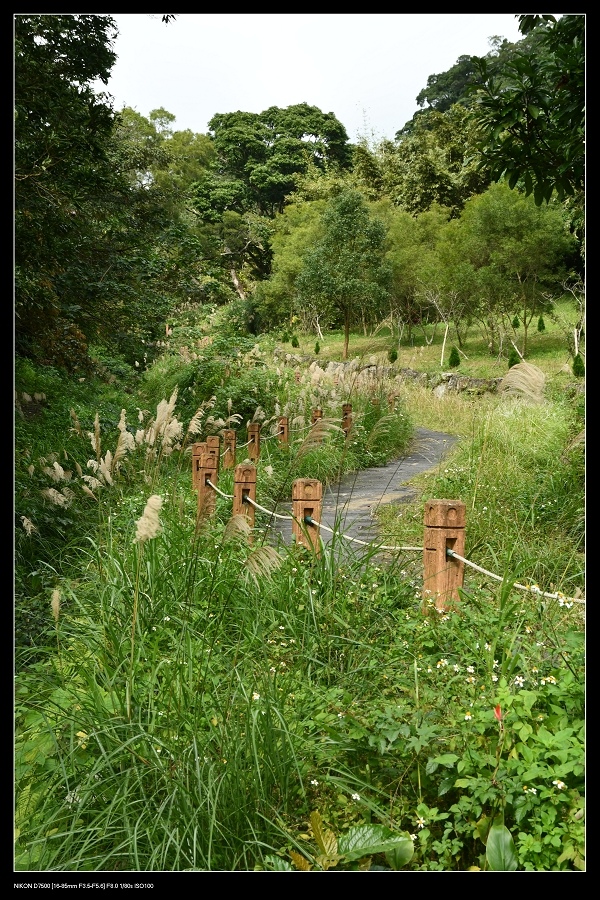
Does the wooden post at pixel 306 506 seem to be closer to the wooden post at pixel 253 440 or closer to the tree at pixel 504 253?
the wooden post at pixel 253 440

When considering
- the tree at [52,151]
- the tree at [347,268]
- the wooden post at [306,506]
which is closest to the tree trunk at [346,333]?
the tree at [347,268]

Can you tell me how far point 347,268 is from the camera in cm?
762

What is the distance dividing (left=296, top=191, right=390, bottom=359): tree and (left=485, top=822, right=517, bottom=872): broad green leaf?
5.42 meters

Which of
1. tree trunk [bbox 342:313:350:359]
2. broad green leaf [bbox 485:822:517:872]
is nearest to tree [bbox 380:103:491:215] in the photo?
tree trunk [bbox 342:313:350:359]

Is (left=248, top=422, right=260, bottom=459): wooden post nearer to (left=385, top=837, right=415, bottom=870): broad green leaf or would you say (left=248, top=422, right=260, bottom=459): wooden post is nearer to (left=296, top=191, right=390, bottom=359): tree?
(left=296, top=191, right=390, bottom=359): tree

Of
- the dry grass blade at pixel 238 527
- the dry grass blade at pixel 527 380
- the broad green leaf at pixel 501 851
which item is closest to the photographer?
the broad green leaf at pixel 501 851

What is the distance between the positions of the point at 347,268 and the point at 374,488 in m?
2.33

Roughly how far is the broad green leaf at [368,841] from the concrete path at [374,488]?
244cm

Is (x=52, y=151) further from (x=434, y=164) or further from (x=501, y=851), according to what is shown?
(x=501, y=851)

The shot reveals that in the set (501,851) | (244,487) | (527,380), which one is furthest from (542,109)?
(501,851)

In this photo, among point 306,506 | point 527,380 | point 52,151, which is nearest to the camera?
point 306,506

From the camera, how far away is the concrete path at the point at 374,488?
5434mm
